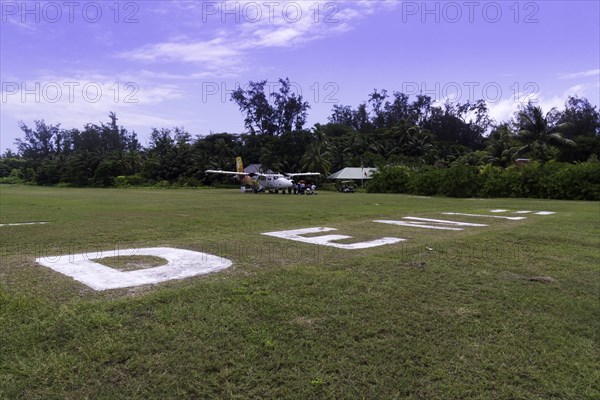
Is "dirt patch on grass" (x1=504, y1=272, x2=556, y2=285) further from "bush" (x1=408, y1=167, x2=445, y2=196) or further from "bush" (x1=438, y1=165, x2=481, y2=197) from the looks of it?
"bush" (x1=408, y1=167, x2=445, y2=196)

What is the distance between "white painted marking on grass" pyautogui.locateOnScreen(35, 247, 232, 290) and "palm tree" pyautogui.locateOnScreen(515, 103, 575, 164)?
38899 mm

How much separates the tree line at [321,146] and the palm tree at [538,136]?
13 cm

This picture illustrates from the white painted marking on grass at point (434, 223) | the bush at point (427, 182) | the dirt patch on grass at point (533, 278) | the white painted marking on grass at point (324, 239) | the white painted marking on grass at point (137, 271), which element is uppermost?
the bush at point (427, 182)

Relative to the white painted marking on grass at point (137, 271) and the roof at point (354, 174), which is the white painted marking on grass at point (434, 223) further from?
the roof at point (354, 174)

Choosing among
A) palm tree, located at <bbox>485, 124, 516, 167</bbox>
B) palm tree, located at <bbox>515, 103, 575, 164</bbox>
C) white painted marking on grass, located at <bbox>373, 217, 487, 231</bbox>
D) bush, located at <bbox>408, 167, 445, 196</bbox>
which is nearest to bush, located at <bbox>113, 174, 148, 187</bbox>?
bush, located at <bbox>408, 167, 445, 196</bbox>

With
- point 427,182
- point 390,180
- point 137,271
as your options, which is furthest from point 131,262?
point 390,180

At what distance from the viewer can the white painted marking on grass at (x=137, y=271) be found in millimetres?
5414

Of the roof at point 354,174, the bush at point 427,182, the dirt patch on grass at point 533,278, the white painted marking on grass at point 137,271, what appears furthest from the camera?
the roof at point 354,174

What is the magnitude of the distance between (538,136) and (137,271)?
4187 centimetres

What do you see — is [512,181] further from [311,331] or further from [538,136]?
[311,331]

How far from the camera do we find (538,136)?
1561 inches

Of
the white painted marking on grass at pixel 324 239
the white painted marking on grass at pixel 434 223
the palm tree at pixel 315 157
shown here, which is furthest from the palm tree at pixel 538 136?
the white painted marking on grass at pixel 324 239

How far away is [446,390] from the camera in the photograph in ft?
10.7

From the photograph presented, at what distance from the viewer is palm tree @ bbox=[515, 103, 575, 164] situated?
127 ft
